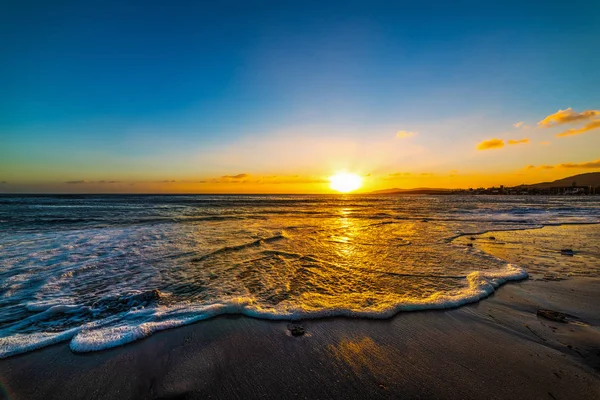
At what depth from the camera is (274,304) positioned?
205 inches

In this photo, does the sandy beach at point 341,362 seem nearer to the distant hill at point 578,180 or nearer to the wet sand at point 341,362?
the wet sand at point 341,362

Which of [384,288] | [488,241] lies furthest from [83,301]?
[488,241]

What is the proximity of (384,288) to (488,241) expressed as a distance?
8940 mm

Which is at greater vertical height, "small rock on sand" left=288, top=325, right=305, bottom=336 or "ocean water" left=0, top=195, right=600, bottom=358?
"small rock on sand" left=288, top=325, right=305, bottom=336

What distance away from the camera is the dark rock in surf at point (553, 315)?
4.34m

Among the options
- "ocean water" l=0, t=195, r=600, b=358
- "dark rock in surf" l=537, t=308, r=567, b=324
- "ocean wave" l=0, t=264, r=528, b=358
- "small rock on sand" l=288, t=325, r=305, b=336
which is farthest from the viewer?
"ocean water" l=0, t=195, r=600, b=358

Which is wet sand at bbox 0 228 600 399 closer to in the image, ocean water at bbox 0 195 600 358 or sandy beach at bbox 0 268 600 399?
sandy beach at bbox 0 268 600 399

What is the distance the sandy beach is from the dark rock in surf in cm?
10

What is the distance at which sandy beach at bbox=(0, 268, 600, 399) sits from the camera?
2900 millimetres

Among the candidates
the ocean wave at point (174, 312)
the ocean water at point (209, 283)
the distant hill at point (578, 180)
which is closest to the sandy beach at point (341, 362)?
the ocean wave at point (174, 312)

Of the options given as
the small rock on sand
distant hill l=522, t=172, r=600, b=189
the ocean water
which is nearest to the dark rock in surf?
the ocean water

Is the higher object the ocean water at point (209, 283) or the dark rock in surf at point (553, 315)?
the dark rock in surf at point (553, 315)

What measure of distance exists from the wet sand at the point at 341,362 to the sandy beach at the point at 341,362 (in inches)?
0.5

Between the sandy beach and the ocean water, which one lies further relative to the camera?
the ocean water
